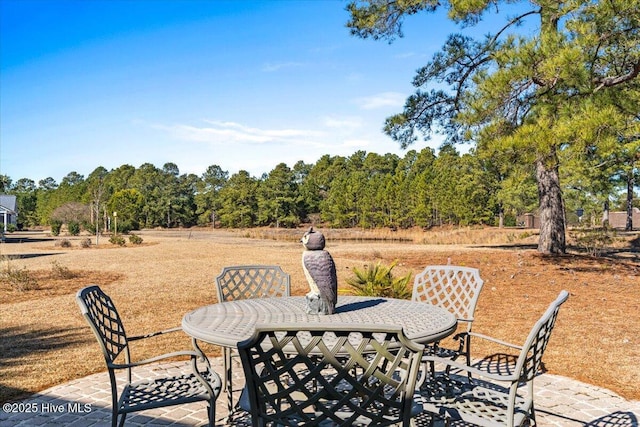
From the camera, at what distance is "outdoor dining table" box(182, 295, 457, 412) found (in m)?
2.18

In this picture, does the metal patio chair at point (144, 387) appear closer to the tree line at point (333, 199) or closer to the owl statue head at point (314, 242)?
the owl statue head at point (314, 242)

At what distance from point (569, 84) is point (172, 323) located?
7238mm

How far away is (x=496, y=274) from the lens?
9898 mm

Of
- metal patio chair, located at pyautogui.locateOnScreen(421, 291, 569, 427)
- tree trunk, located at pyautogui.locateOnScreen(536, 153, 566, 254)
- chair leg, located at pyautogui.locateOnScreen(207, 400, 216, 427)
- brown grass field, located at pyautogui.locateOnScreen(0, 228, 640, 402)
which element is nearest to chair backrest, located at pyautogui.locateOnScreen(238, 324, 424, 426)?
metal patio chair, located at pyautogui.locateOnScreen(421, 291, 569, 427)

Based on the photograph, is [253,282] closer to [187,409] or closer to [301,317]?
[187,409]

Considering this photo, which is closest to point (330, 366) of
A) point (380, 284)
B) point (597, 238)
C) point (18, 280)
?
point (380, 284)

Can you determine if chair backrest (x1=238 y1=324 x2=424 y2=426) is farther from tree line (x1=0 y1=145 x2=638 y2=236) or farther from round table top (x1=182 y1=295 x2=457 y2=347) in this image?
tree line (x1=0 y1=145 x2=638 y2=236)

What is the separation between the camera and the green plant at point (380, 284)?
20.7 ft

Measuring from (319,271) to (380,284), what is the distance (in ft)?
13.5

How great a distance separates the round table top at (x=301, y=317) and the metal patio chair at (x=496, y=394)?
0.65 feet

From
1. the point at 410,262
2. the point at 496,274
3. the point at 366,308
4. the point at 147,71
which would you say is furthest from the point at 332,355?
the point at 147,71

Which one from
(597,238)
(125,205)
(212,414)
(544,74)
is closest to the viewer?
(212,414)

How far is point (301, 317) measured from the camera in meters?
2.51

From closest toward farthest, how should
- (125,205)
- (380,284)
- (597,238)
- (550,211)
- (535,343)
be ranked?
1. (535,343)
2. (380,284)
3. (550,211)
4. (597,238)
5. (125,205)
